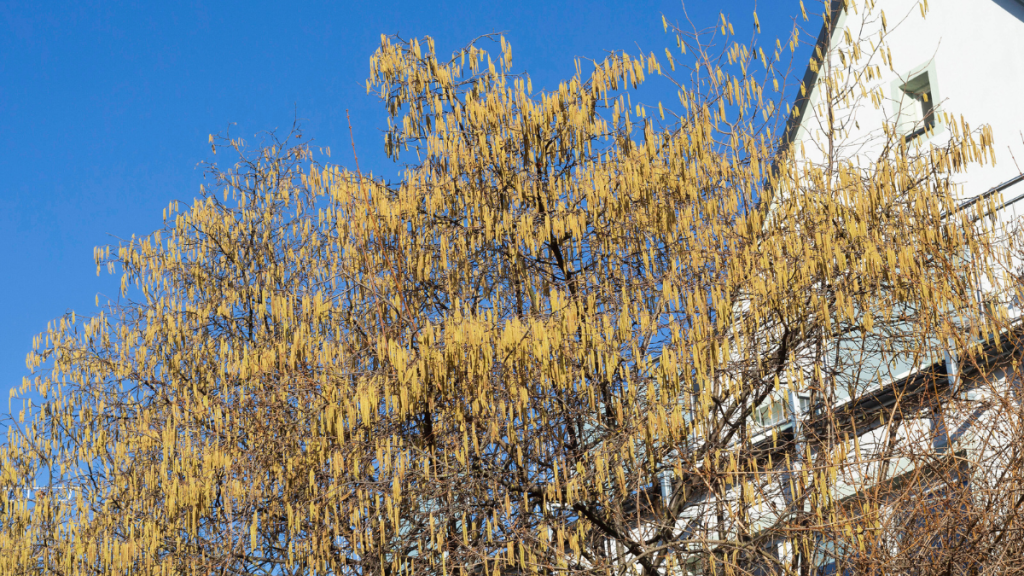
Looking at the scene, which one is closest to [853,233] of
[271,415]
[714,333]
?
[714,333]

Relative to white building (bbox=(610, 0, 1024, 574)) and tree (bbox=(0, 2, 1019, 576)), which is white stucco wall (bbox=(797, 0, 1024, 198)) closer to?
white building (bbox=(610, 0, 1024, 574))

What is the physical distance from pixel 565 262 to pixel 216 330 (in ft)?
14.6

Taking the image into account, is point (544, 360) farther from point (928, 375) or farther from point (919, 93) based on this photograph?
point (919, 93)

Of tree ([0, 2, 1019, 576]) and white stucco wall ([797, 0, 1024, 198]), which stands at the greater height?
white stucco wall ([797, 0, 1024, 198])

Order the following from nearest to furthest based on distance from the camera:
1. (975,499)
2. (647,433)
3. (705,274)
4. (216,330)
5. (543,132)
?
(647,433)
(975,499)
(705,274)
(543,132)
(216,330)

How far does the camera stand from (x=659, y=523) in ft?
26.0

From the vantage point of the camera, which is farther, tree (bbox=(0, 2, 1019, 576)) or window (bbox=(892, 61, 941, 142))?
window (bbox=(892, 61, 941, 142))

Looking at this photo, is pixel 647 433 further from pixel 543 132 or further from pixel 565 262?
pixel 543 132

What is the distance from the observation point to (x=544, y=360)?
23.1 feet

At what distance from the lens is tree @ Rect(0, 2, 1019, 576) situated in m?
7.42

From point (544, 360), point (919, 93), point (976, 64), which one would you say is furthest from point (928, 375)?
point (919, 93)

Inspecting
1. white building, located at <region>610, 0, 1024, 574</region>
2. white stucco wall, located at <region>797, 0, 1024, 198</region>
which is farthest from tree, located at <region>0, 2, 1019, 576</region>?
white stucco wall, located at <region>797, 0, 1024, 198</region>

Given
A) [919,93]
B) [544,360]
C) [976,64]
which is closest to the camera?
[544,360]

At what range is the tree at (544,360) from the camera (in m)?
7.42
